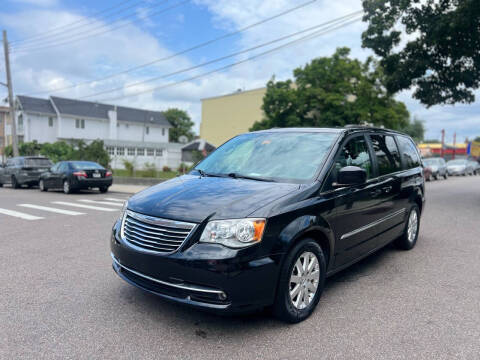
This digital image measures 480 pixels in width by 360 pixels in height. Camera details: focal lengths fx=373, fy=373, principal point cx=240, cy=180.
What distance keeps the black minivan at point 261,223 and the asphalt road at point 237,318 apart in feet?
1.12

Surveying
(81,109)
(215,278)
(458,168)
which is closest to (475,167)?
(458,168)

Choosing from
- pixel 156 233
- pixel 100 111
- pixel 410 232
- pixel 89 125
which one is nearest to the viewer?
pixel 156 233

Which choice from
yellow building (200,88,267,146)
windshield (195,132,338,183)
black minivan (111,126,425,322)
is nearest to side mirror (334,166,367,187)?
black minivan (111,126,425,322)

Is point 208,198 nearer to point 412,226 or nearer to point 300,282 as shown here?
point 300,282

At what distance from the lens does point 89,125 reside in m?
49.3

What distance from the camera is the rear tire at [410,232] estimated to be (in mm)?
5947

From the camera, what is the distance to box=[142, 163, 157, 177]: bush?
21.2 m

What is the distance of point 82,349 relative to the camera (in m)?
2.91

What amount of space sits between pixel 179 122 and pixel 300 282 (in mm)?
81234

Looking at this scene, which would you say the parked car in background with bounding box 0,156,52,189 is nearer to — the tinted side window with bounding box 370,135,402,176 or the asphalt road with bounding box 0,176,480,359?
the asphalt road with bounding box 0,176,480,359

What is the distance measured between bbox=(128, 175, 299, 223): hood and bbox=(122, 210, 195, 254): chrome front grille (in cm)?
6

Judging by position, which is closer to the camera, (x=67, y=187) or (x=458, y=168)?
(x=67, y=187)

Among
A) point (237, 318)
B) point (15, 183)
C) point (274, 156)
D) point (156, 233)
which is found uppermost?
point (274, 156)

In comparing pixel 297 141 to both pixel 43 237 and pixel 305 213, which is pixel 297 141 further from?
pixel 43 237
